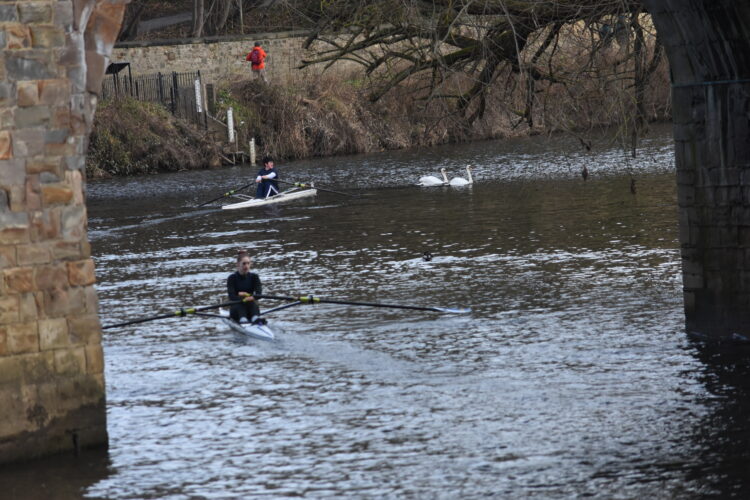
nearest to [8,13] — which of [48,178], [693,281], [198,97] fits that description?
[48,178]

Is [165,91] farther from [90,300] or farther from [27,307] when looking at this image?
[27,307]

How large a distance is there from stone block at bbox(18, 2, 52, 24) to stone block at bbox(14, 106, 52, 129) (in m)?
0.77

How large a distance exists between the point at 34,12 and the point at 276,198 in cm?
2226

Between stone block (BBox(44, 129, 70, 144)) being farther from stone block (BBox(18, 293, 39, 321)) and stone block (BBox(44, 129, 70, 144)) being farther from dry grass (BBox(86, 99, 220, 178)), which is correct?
dry grass (BBox(86, 99, 220, 178))

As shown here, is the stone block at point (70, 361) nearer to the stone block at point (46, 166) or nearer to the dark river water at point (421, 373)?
the dark river water at point (421, 373)

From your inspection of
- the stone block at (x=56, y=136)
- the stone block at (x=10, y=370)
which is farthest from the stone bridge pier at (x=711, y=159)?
the stone block at (x=10, y=370)

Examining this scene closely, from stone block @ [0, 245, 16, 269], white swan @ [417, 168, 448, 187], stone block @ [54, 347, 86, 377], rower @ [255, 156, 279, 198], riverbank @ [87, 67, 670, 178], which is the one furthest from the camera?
riverbank @ [87, 67, 670, 178]

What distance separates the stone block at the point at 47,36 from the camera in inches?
426

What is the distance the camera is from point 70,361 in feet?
36.8

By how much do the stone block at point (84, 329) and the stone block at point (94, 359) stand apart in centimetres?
6

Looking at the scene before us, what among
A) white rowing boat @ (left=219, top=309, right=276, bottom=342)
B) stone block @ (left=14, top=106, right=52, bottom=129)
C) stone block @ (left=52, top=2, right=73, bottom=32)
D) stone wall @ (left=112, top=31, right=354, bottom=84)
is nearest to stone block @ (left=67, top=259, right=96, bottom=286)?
stone block @ (left=14, top=106, right=52, bottom=129)

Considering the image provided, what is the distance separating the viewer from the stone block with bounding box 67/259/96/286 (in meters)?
11.2

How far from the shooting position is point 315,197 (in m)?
33.5

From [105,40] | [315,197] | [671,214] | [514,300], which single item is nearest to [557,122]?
[514,300]
